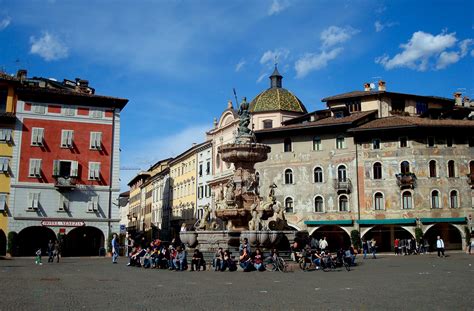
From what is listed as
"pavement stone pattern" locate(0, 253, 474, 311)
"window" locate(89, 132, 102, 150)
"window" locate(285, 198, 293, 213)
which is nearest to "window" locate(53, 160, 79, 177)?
"window" locate(89, 132, 102, 150)

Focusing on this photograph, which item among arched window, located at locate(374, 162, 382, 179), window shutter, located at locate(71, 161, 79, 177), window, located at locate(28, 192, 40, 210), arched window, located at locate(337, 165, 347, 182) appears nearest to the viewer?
window, located at locate(28, 192, 40, 210)

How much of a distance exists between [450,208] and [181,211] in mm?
37770

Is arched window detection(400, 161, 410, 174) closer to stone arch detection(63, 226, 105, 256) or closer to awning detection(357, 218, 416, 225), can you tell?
awning detection(357, 218, 416, 225)

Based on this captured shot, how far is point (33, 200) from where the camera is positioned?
141ft

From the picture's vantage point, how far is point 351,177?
156 feet

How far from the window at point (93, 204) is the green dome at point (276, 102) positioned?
23.2 m

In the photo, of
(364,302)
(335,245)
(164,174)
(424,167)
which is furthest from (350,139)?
(164,174)

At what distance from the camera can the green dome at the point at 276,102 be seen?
6062 cm

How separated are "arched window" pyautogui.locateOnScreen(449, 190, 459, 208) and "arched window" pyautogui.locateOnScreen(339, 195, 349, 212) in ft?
28.5

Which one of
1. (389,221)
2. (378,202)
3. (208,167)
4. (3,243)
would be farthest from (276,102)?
(3,243)

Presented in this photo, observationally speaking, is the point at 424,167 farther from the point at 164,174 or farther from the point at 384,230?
the point at 164,174

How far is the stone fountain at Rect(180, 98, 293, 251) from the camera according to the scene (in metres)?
24.5

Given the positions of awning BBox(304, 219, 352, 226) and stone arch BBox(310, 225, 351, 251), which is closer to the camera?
awning BBox(304, 219, 352, 226)

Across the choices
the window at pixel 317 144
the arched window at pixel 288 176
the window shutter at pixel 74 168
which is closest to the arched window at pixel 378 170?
the window at pixel 317 144
